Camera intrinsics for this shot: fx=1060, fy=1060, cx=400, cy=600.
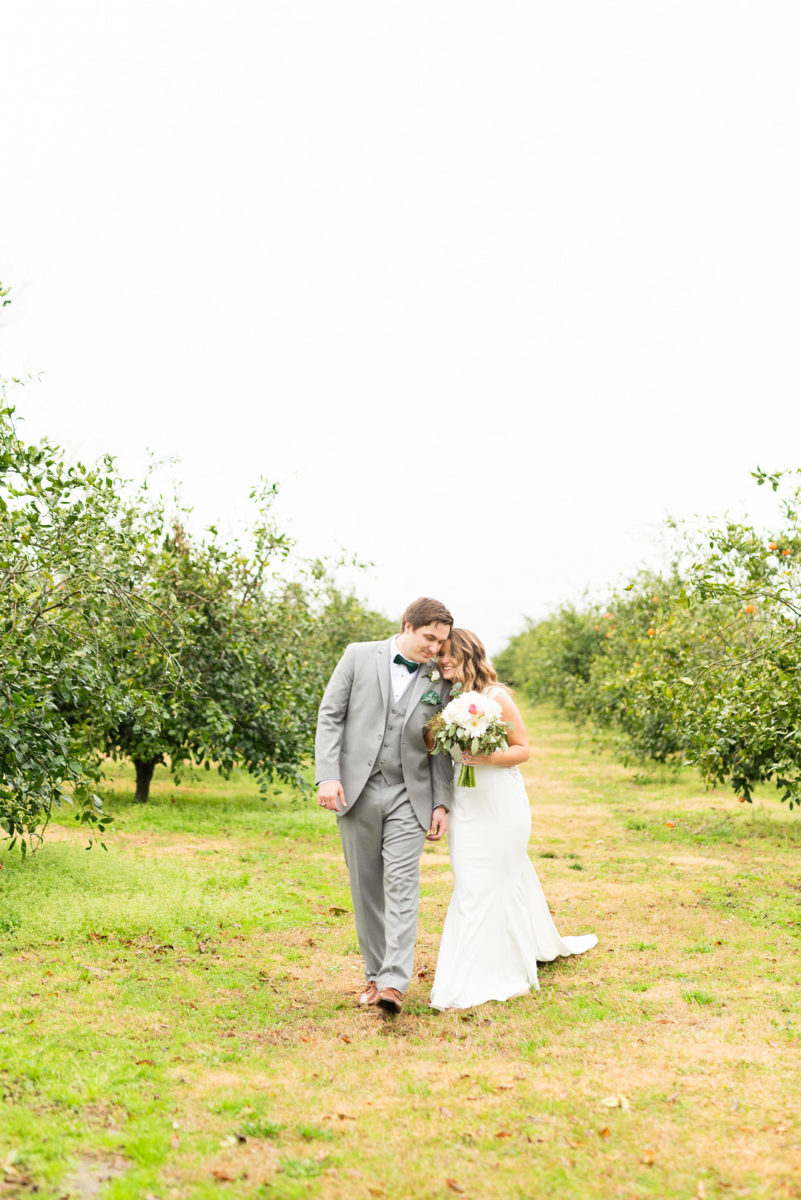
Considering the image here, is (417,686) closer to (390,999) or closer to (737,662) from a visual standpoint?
(390,999)

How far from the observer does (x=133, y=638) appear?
909 cm

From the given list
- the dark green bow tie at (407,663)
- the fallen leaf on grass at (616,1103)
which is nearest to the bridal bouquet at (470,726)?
the dark green bow tie at (407,663)

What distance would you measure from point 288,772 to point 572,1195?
968 centimetres

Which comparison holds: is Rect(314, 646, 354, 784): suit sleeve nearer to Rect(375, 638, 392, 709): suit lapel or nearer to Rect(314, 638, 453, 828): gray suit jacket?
Rect(314, 638, 453, 828): gray suit jacket

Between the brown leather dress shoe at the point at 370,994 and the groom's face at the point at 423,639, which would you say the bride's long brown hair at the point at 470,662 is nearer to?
the groom's face at the point at 423,639

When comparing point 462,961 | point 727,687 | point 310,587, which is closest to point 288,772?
point 310,587

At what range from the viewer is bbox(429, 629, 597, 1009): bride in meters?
5.93

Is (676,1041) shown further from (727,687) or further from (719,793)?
(719,793)

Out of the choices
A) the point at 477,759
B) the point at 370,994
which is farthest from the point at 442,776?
the point at 370,994

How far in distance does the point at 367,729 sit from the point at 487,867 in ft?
3.59

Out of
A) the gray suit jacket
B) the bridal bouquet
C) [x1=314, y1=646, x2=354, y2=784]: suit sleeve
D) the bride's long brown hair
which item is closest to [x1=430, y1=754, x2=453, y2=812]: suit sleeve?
the gray suit jacket

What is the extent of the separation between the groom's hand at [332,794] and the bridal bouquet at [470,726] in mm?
568

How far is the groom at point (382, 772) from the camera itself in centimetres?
572

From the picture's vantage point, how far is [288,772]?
1292cm
